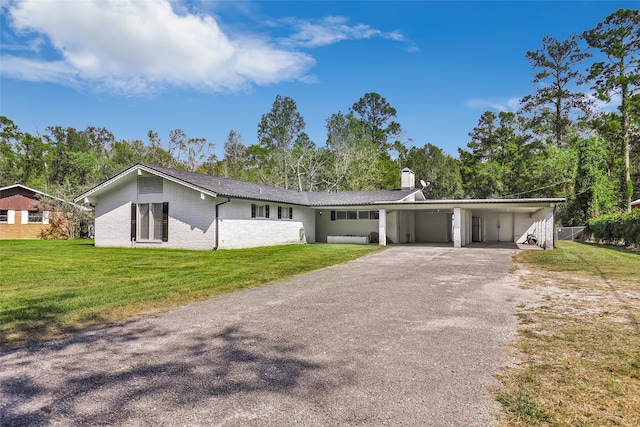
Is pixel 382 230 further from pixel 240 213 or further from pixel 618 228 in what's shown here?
pixel 618 228

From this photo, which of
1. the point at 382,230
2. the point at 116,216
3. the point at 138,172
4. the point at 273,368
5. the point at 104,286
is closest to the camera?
the point at 273,368

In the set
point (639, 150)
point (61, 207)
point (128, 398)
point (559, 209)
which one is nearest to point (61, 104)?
point (61, 207)

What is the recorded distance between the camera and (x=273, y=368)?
3.46m

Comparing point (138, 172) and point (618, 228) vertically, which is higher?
point (138, 172)

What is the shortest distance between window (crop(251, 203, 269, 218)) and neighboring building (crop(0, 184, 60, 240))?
17332 millimetres

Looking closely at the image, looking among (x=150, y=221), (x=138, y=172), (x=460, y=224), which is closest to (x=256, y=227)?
(x=150, y=221)

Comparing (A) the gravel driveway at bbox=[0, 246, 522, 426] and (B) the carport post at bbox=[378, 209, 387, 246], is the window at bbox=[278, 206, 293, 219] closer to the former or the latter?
(B) the carport post at bbox=[378, 209, 387, 246]

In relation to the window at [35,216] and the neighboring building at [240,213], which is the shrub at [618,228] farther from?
the window at [35,216]

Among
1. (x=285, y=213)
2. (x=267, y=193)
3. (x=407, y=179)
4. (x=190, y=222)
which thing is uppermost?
(x=407, y=179)

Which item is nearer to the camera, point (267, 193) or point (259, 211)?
point (259, 211)

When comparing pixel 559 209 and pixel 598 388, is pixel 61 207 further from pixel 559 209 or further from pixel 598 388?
pixel 559 209

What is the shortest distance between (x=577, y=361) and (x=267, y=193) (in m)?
18.2

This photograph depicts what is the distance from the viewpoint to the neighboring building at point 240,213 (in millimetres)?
17000

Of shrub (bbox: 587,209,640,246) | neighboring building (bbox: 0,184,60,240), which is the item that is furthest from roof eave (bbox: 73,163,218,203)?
shrub (bbox: 587,209,640,246)
